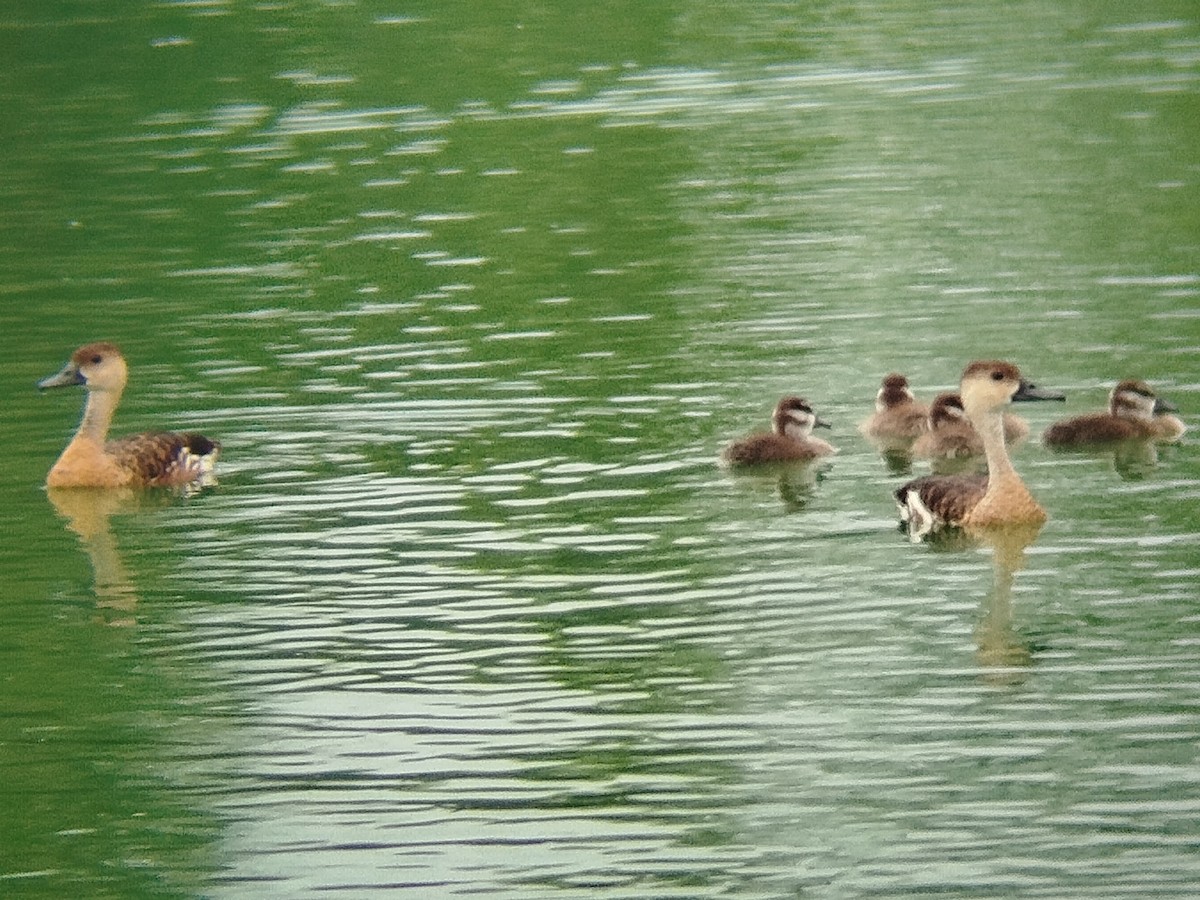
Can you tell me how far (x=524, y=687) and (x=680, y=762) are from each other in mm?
1412

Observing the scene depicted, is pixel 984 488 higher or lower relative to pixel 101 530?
higher

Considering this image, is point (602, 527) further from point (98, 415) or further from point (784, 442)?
point (98, 415)

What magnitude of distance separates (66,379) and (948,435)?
6.38 meters

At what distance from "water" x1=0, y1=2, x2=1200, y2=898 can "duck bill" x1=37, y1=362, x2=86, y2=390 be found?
61 cm

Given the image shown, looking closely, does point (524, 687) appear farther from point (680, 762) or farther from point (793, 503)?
point (793, 503)

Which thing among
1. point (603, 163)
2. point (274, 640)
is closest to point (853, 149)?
point (603, 163)

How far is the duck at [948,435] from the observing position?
17406mm

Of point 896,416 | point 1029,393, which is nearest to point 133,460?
point 896,416

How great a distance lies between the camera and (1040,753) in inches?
446

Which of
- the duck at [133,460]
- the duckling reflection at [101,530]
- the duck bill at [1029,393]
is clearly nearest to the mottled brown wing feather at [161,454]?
the duck at [133,460]

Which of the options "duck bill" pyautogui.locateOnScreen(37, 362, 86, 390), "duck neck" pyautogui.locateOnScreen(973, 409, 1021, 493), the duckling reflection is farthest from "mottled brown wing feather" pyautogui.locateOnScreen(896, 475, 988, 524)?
"duck bill" pyautogui.locateOnScreen(37, 362, 86, 390)

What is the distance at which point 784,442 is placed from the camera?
1705 cm

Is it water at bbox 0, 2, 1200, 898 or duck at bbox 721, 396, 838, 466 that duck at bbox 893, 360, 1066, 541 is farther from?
duck at bbox 721, 396, 838, 466

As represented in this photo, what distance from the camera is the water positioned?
1086 cm
